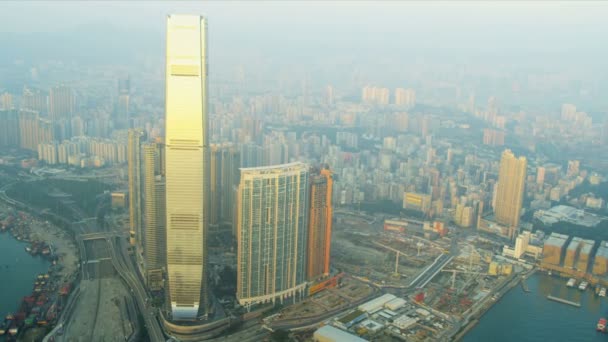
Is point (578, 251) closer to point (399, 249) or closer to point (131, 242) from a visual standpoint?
point (399, 249)

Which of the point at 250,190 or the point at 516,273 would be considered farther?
the point at 516,273

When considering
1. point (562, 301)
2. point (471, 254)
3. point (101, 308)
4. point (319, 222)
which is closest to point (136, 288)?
point (101, 308)

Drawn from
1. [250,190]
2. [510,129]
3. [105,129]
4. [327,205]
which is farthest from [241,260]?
[510,129]

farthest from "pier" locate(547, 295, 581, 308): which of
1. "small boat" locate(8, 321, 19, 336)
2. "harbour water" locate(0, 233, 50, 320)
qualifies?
"harbour water" locate(0, 233, 50, 320)

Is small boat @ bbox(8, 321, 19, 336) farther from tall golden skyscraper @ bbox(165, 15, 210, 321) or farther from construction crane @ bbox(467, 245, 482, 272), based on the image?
construction crane @ bbox(467, 245, 482, 272)

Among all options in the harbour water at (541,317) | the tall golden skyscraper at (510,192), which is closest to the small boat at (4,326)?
the harbour water at (541,317)

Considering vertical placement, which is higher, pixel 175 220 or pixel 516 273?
pixel 175 220

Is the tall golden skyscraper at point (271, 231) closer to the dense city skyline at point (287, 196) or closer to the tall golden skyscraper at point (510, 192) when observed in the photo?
the dense city skyline at point (287, 196)
